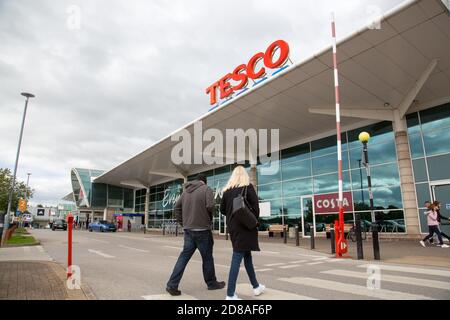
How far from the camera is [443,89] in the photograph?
50.9 ft

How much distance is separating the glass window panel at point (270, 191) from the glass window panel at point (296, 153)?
2.02 metres

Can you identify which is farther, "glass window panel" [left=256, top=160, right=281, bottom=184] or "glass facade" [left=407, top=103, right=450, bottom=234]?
"glass window panel" [left=256, top=160, right=281, bottom=184]

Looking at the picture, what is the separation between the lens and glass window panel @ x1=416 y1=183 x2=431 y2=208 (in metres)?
16.1

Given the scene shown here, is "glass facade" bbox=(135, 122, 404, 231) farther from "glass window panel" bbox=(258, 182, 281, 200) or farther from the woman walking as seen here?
the woman walking

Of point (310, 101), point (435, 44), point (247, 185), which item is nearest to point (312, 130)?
point (310, 101)

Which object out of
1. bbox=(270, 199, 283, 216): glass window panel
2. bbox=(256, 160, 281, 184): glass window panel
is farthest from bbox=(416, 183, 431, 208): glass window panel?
bbox=(256, 160, 281, 184): glass window panel

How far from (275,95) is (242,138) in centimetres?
714

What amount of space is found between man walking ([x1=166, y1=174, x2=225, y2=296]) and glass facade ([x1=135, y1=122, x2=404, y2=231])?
15.4 metres

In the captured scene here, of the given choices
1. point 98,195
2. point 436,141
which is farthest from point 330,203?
point 98,195

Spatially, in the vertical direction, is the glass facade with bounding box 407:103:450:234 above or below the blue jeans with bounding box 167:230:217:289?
above
